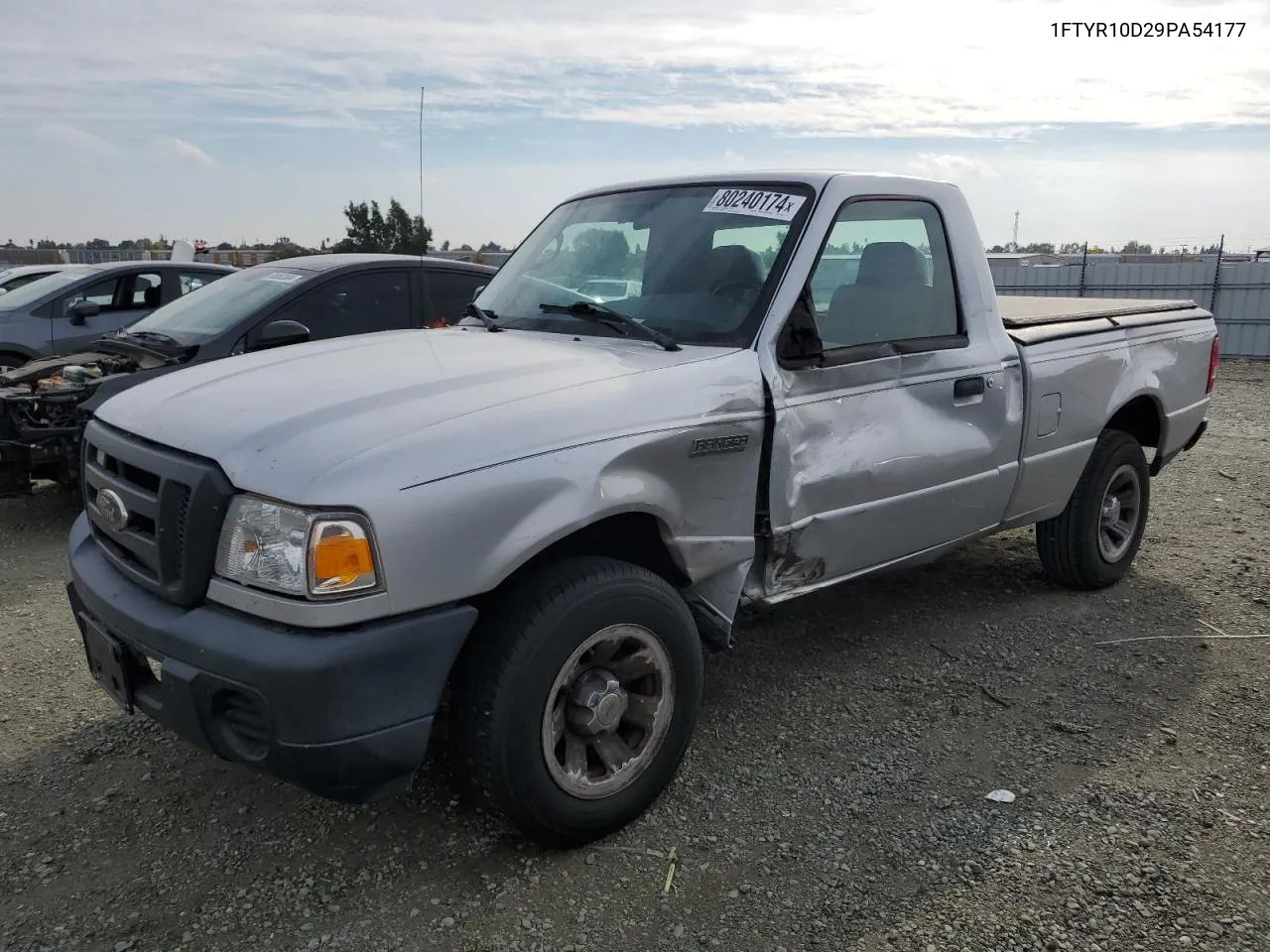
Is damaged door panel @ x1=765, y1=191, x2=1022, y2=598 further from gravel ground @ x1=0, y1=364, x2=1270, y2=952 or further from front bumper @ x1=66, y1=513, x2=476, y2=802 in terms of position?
front bumper @ x1=66, y1=513, x2=476, y2=802

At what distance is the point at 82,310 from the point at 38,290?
1054mm

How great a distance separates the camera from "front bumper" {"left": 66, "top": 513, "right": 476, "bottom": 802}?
2.30m

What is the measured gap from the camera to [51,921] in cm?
262

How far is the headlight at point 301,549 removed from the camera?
2.31m

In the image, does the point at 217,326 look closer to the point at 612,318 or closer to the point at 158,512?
the point at 612,318

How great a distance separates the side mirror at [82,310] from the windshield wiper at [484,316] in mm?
6249

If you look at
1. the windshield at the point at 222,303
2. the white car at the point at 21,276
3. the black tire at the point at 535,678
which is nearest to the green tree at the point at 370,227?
the white car at the point at 21,276

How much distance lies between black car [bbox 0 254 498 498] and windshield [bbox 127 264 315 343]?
0.01 metres

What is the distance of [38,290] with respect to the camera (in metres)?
9.42

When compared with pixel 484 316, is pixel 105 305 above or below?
below

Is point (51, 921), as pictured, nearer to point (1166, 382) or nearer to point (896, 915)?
point (896, 915)

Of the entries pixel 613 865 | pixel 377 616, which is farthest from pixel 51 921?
pixel 613 865

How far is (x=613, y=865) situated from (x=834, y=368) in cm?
172

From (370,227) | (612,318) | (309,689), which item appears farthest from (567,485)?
(370,227)
